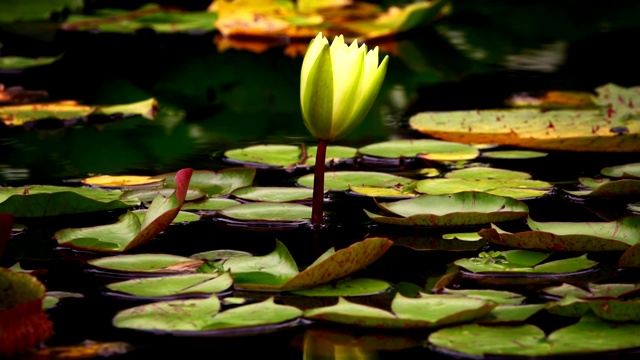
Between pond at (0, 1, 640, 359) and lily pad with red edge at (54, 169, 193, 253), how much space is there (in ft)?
0.07

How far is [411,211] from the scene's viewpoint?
5.17 ft

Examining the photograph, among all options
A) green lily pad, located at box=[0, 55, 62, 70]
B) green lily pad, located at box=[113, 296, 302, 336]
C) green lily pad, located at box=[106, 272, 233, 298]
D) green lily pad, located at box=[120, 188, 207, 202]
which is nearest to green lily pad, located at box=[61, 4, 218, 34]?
green lily pad, located at box=[0, 55, 62, 70]

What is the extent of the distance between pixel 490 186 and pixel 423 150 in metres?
0.33

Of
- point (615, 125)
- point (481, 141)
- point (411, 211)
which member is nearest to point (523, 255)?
point (411, 211)

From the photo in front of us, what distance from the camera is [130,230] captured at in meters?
1.45

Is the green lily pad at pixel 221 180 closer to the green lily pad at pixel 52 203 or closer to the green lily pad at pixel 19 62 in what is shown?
the green lily pad at pixel 52 203

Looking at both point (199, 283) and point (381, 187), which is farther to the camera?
point (381, 187)

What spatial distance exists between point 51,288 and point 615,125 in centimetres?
152

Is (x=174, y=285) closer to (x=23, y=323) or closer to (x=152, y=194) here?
(x=23, y=323)

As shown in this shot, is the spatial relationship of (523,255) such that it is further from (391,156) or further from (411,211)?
(391,156)

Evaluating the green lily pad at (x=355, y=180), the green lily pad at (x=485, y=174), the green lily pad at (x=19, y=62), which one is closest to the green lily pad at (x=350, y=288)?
the green lily pad at (x=355, y=180)

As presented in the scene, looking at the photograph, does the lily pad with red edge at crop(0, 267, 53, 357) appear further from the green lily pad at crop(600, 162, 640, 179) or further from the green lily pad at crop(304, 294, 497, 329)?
the green lily pad at crop(600, 162, 640, 179)

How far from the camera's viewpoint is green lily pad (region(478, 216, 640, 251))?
1395 millimetres

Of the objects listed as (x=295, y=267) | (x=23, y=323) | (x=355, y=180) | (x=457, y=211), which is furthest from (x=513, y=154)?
(x=23, y=323)
